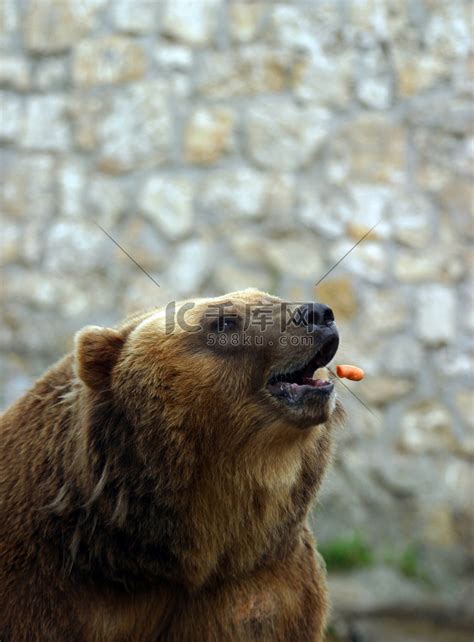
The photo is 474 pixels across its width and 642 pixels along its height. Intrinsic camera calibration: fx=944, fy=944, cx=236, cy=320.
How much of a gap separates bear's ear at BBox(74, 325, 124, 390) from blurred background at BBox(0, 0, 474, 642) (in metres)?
2.78

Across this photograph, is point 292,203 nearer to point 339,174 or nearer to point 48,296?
point 339,174

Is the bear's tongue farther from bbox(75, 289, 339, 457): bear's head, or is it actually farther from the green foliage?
the green foliage

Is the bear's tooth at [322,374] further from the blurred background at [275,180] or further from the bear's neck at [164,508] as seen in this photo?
the blurred background at [275,180]

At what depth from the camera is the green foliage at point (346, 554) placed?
5.50m

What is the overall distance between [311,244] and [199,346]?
305cm

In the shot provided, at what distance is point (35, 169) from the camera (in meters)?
5.91

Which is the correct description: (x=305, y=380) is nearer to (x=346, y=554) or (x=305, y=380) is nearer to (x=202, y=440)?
(x=202, y=440)

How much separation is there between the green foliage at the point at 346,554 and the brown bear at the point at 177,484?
2.54m

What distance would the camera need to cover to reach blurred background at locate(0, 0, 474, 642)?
5.82 m

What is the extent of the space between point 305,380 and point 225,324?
0.99 feet

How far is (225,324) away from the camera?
2.91 metres

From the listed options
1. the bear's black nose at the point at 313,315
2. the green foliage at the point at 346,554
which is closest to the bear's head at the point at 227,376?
the bear's black nose at the point at 313,315

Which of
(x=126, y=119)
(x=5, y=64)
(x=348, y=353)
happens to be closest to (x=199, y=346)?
(x=348, y=353)

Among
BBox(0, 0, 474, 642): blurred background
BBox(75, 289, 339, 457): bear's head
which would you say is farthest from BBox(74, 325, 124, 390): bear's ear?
BBox(0, 0, 474, 642): blurred background
